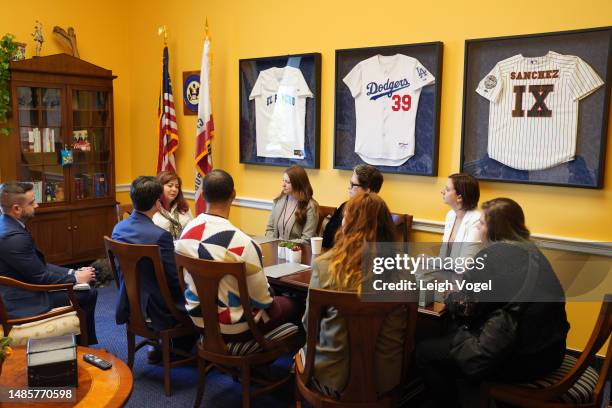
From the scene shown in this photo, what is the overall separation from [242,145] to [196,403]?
107 inches

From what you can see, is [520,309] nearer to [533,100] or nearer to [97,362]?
[97,362]

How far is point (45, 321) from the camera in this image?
2.86m

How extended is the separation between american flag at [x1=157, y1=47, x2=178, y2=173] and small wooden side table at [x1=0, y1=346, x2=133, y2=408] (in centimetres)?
330

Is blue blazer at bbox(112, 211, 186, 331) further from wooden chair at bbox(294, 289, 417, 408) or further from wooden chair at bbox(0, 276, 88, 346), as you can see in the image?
wooden chair at bbox(294, 289, 417, 408)

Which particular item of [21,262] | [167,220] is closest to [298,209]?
[167,220]

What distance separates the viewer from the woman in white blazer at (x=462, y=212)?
3.06m

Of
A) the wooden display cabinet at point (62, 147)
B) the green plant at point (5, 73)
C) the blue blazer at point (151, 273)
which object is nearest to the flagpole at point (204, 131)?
the wooden display cabinet at point (62, 147)

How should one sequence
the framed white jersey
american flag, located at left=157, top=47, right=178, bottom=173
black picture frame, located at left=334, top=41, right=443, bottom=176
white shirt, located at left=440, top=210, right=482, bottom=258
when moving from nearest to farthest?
white shirt, located at left=440, top=210, right=482, bottom=258, black picture frame, located at left=334, top=41, right=443, bottom=176, the framed white jersey, american flag, located at left=157, top=47, right=178, bottom=173

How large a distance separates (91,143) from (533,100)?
13.4 feet

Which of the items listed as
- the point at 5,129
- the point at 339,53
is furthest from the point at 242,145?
the point at 5,129

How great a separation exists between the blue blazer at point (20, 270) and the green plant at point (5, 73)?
2.07 metres

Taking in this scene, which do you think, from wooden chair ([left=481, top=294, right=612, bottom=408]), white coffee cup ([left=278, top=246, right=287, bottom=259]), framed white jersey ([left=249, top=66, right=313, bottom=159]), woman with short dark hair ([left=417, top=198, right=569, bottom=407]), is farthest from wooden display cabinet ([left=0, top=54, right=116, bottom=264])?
wooden chair ([left=481, top=294, right=612, bottom=408])

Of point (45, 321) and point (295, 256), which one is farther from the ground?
point (295, 256)

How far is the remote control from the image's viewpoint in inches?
84.4
